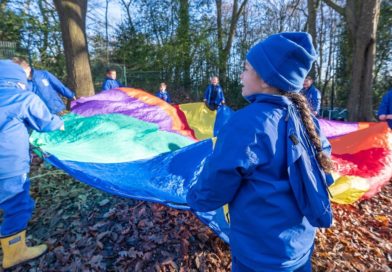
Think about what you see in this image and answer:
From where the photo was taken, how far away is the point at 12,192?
2475 millimetres

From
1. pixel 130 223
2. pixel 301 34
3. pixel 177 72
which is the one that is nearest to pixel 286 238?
pixel 301 34

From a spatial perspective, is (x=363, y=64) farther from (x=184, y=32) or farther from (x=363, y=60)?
(x=184, y=32)

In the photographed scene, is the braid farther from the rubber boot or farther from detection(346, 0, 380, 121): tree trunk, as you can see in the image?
detection(346, 0, 380, 121): tree trunk

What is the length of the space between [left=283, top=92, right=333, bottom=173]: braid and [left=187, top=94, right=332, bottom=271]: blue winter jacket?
30 millimetres

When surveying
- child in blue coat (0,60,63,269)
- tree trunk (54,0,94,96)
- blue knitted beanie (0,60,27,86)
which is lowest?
child in blue coat (0,60,63,269)

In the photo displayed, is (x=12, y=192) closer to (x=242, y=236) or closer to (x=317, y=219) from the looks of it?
(x=242, y=236)

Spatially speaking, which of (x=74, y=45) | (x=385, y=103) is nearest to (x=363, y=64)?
(x=385, y=103)

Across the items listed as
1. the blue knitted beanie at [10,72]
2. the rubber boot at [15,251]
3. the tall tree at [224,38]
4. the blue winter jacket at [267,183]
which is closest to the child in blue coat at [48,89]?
the blue knitted beanie at [10,72]

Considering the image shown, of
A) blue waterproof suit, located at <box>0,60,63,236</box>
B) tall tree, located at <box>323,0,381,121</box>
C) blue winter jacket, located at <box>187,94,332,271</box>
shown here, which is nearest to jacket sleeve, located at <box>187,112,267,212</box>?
blue winter jacket, located at <box>187,94,332,271</box>

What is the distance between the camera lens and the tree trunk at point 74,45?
24.3 feet

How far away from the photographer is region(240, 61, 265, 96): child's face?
141cm

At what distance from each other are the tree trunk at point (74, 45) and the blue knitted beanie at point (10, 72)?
190 inches

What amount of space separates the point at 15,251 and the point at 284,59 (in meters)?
2.73

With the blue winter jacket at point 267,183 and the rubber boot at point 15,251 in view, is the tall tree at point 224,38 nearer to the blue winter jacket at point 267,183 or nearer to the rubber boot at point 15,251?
the rubber boot at point 15,251
